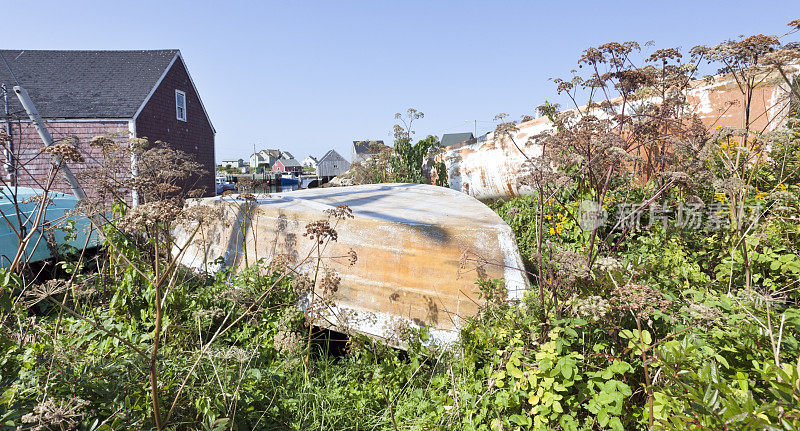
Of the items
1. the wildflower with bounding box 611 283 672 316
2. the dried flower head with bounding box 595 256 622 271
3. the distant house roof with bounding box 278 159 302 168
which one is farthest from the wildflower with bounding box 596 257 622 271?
the distant house roof with bounding box 278 159 302 168

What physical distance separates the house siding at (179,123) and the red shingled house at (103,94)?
0.13ft

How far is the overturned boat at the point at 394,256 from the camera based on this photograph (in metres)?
2.87

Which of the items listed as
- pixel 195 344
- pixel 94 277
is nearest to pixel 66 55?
pixel 94 277

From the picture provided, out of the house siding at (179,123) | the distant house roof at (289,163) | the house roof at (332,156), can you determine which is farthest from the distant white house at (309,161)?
the house siding at (179,123)

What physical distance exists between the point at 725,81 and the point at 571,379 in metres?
4.29

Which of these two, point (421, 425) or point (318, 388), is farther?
point (318, 388)

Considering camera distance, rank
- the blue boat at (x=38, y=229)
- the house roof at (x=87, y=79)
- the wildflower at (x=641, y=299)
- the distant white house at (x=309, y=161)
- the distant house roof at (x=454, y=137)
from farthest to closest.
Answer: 1. the distant white house at (x=309, y=161)
2. the distant house roof at (x=454, y=137)
3. the house roof at (x=87, y=79)
4. the blue boat at (x=38, y=229)
5. the wildflower at (x=641, y=299)

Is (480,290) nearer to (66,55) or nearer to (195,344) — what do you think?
(195,344)

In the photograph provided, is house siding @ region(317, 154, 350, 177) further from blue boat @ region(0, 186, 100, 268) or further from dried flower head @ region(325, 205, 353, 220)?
dried flower head @ region(325, 205, 353, 220)

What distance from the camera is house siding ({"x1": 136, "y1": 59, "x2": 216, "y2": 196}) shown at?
1658cm

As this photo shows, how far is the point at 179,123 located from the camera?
18609 millimetres

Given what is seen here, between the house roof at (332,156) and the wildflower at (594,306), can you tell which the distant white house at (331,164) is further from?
the wildflower at (594,306)

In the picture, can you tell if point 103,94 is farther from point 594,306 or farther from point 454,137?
point 454,137

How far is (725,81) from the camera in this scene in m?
4.51
